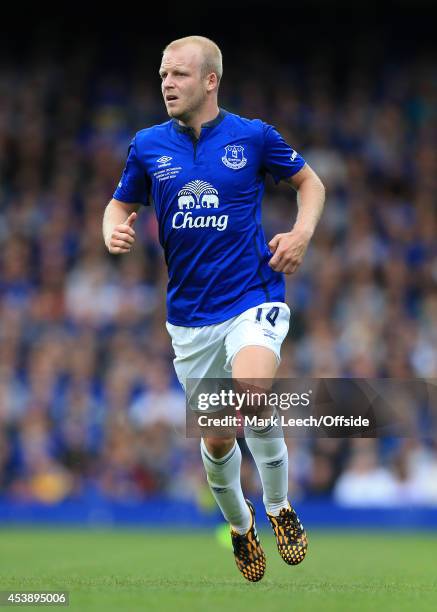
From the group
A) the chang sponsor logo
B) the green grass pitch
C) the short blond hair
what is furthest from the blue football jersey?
the green grass pitch

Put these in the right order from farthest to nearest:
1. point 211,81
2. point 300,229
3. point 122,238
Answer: point 211,81
point 300,229
point 122,238

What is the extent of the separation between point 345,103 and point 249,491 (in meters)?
8.09

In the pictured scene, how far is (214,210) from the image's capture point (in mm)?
7039

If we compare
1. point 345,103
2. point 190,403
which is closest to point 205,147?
point 190,403

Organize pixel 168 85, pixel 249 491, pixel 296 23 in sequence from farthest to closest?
pixel 296 23
pixel 249 491
pixel 168 85

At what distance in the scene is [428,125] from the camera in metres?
20.1

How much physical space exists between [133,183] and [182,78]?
0.74m

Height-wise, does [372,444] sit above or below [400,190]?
below

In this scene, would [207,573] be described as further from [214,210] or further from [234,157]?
[234,157]

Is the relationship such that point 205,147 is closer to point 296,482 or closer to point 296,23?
point 296,482

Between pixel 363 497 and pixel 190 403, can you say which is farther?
pixel 363 497

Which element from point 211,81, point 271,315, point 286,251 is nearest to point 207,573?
point 271,315

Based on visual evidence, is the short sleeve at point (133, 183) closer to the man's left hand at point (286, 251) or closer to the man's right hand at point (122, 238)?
the man's right hand at point (122, 238)

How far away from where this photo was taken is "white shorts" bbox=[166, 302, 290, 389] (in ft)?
22.7
